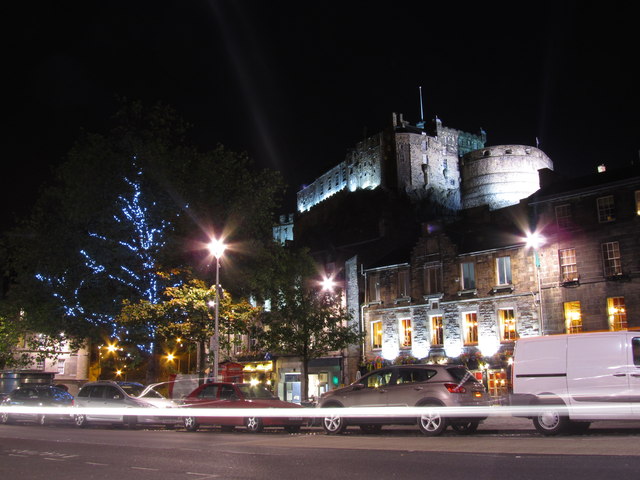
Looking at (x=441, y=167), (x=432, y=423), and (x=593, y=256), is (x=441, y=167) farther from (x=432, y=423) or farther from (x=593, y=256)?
(x=432, y=423)

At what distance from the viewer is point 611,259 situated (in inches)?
1167

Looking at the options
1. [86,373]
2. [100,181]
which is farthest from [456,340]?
[86,373]

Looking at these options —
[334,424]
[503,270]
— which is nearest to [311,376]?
[503,270]

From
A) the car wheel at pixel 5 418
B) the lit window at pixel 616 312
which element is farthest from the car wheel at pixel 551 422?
the car wheel at pixel 5 418

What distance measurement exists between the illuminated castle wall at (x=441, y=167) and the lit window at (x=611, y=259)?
2652 inches

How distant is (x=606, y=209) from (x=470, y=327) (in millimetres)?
9023

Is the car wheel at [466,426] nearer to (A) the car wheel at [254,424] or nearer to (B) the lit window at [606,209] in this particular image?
(A) the car wheel at [254,424]

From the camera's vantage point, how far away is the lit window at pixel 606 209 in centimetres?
3009

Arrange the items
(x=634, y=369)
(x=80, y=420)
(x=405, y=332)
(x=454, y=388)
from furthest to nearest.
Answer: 1. (x=405, y=332)
2. (x=80, y=420)
3. (x=454, y=388)
4. (x=634, y=369)

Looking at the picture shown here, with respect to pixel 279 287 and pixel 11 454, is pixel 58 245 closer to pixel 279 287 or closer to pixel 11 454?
pixel 279 287

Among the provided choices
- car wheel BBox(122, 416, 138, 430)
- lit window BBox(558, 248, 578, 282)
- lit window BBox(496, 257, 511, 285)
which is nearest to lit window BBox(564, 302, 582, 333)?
lit window BBox(558, 248, 578, 282)

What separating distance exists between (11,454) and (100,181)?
61.6ft

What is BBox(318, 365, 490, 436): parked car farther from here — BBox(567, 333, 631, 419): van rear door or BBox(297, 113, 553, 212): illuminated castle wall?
BBox(297, 113, 553, 212): illuminated castle wall

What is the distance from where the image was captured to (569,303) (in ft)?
99.5
